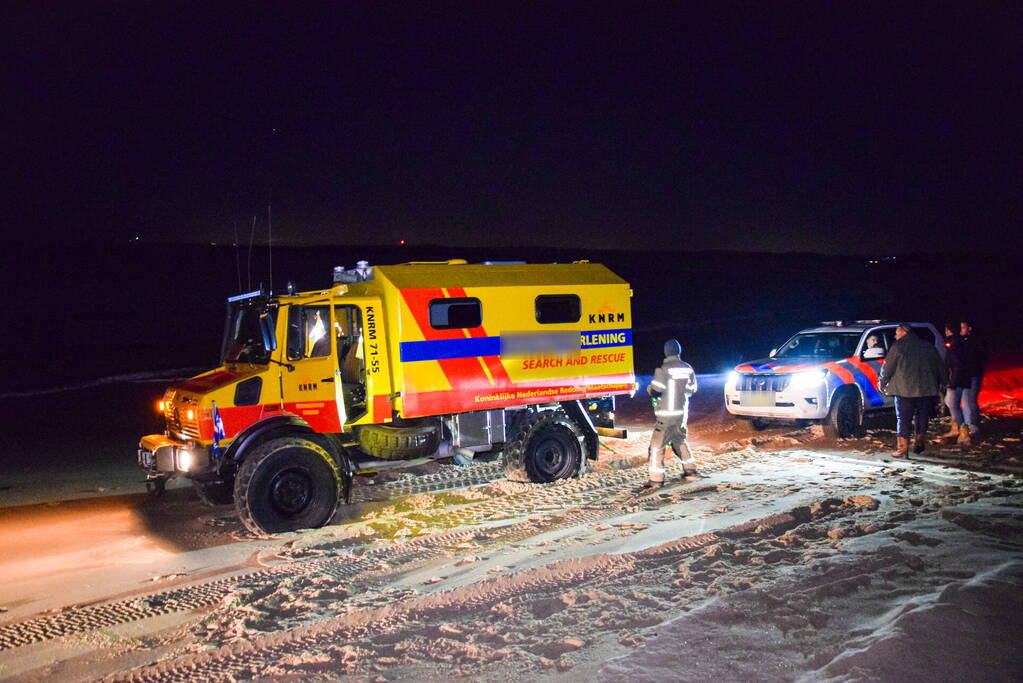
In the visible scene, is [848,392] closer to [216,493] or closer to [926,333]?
[926,333]

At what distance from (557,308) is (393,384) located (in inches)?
92.6

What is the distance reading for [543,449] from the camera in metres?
9.64

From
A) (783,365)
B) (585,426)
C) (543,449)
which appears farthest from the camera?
(783,365)

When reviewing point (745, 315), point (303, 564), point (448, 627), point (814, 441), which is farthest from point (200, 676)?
point (745, 315)

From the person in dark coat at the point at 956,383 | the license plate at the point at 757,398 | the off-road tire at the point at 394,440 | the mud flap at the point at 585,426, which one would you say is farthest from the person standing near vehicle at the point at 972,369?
the off-road tire at the point at 394,440

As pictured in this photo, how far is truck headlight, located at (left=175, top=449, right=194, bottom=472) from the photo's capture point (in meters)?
7.65

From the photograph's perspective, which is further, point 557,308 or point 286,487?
point 557,308

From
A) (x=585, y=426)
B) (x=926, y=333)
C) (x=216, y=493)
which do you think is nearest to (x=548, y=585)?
(x=585, y=426)

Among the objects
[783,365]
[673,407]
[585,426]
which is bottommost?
[585,426]

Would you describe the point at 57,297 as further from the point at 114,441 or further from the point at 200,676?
the point at 200,676

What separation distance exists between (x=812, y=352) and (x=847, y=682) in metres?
9.68

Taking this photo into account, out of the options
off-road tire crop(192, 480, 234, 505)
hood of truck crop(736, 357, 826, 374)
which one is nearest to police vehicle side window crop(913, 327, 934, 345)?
hood of truck crop(736, 357, 826, 374)

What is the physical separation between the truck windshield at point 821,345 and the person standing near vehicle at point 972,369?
1.52m

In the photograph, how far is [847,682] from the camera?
4.12m
